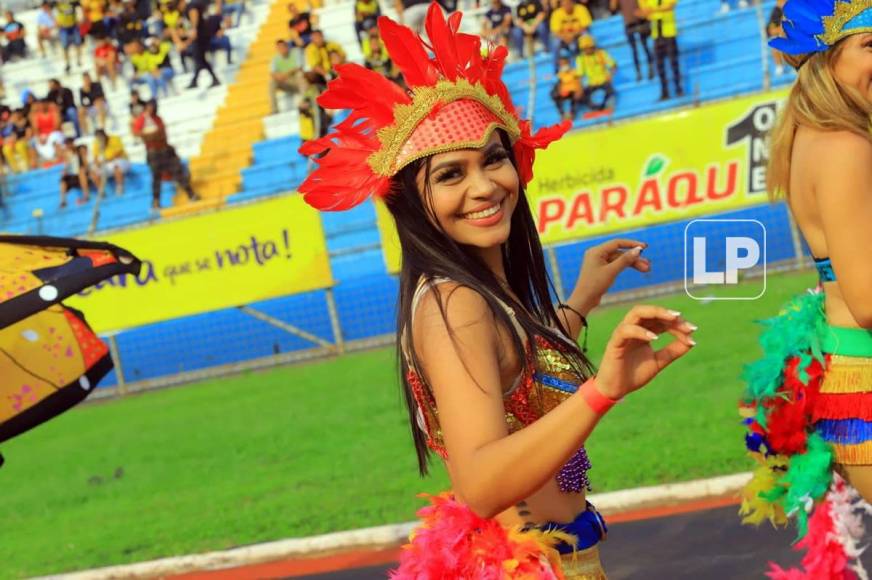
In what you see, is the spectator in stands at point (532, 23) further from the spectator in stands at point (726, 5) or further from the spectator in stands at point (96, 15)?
the spectator in stands at point (96, 15)

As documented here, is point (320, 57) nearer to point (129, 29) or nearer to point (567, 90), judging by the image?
point (567, 90)

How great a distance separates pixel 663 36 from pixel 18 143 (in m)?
11.3

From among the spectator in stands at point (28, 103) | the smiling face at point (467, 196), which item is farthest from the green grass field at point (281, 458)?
the spectator in stands at point (28, 103)

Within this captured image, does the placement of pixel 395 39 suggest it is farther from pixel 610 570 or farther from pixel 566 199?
pixel 566 199

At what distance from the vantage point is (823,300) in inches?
130

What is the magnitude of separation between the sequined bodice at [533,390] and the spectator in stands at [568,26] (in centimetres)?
1389

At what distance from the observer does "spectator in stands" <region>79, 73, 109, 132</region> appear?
67.9 ft

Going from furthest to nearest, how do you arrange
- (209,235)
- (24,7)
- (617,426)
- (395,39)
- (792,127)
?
(24,7)
(209,235)
(617,426)
(792,127)
(395,39)

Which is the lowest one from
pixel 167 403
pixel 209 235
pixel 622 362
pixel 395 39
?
pixel 167 403

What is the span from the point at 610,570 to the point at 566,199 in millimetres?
7527

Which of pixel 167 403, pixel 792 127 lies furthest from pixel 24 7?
pixel 792 127

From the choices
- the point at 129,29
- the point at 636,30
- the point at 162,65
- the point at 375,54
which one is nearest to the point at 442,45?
the point at 636,30

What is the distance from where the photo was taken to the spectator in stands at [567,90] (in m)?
15.7

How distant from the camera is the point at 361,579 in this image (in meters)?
5.99
